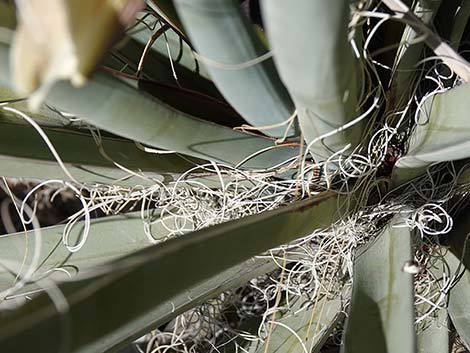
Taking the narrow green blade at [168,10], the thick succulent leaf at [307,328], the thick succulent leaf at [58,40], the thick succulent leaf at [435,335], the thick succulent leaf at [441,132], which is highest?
the thick succulent leaf at [58,40]

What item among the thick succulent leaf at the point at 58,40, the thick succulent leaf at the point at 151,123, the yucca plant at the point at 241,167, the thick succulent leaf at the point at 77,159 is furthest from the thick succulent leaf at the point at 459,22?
the thick succulent leaf at the point at 58,40

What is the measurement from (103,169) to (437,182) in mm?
356

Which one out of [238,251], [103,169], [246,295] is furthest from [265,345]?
[238,251]

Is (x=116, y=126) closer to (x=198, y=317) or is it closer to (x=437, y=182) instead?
(x=437, y=182)

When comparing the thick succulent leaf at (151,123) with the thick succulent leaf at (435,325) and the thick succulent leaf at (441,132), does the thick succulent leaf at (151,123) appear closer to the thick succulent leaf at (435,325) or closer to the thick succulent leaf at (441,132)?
the thick succulent leaf at (441,132)

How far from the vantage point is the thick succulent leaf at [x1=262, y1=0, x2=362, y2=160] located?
0.37 meters

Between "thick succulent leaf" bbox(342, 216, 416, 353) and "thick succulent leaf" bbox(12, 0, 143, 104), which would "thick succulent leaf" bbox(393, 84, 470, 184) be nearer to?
"thick succulent leaf" bbox(342, 216, 416, 353)

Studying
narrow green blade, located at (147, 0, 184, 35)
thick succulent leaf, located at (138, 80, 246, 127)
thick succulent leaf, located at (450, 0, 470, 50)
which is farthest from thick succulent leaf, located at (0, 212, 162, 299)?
thick succulent leaf, located at (450, 0, 470, 50)

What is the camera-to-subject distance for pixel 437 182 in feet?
2.60

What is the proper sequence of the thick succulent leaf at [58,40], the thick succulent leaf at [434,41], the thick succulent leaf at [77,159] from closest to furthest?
the thick succulent leaf at [58,40] → the thick succulent leaf at [434,41] → the thick succulent leaf at [77,159]

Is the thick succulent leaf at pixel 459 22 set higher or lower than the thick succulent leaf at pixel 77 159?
higher

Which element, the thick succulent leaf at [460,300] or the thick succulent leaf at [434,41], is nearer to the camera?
the thick succulent leaf at [434,41]

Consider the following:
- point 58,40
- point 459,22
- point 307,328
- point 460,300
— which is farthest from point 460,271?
point 58,40

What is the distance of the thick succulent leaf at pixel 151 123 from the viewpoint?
0.47 m
